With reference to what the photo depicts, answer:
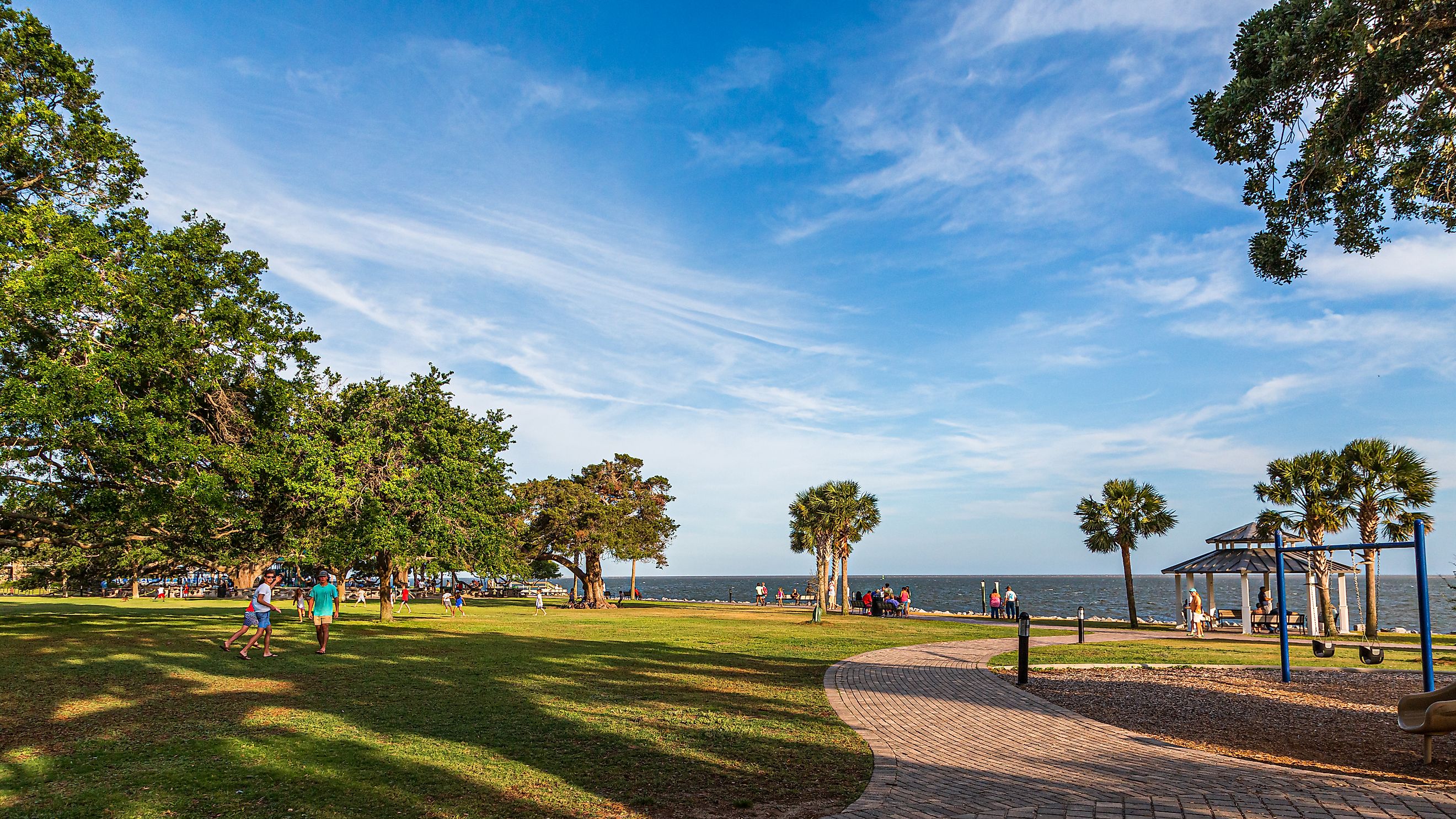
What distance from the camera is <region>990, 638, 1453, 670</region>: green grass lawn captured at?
16.8 metres

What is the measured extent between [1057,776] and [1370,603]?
2600cm

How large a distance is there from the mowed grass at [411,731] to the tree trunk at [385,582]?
29.0 ft

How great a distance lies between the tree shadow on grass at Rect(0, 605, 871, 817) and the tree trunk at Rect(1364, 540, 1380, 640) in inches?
830

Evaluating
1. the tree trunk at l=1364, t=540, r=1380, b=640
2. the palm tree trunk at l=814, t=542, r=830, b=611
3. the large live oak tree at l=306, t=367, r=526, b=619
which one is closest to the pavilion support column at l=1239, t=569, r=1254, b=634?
the tree trunk at l=1364, t=540, r=1380, b=640

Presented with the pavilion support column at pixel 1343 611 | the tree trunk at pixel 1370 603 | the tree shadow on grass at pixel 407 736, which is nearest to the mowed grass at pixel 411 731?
the tree shadow on grass at pixel 407 736

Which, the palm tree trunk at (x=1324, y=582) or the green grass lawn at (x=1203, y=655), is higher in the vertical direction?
the palm tree trunk at (x=1324, y=582)

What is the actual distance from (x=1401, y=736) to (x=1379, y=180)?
24.8ft

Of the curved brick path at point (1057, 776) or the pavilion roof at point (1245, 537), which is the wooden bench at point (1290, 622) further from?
the curved brick path at point (1057, 776)

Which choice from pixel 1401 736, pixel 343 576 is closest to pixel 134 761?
pixel 1401 736

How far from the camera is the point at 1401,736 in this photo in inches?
351

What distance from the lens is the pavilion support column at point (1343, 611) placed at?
27456 millimetres

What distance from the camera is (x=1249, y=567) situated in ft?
92.4

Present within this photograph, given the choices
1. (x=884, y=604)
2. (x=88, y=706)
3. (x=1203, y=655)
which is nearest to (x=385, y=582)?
(x=88, y=706)

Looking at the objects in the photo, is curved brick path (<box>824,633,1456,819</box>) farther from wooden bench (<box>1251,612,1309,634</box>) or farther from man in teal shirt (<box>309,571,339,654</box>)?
wooden bench (<box>1251,612,1309,634</box>)
